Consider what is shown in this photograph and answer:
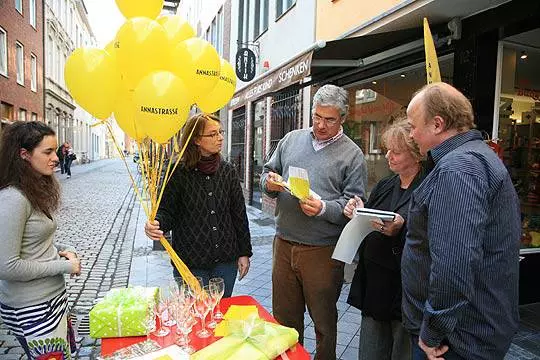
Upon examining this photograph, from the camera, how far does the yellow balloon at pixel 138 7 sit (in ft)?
7.29

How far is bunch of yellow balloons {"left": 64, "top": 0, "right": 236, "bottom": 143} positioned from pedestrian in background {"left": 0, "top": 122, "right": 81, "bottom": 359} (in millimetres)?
434

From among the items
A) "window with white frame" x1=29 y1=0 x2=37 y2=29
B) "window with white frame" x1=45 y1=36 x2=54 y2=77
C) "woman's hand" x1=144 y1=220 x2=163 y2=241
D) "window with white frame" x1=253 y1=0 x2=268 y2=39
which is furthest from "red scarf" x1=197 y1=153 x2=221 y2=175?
"window with white frame" x1=45 y1=36 x2=54 y2=77

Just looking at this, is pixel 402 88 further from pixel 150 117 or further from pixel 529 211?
pixel 150 117

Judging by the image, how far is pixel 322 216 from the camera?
7.97 feet

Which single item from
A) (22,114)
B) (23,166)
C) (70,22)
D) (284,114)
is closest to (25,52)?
(22,114)

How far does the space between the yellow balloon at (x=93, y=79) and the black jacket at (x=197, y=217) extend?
2.19 ft

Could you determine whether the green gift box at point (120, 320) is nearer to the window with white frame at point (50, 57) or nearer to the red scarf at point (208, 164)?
the red scarf at point (208, 164)

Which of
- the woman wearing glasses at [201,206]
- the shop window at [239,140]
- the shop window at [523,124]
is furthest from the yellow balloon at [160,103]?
the shop window at [239,140]

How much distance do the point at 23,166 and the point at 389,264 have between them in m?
2.04

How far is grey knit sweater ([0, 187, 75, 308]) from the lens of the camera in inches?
78.1

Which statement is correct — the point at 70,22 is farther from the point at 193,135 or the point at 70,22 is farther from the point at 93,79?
the point at 93,79

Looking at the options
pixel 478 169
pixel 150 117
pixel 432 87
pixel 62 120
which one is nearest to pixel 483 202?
pixel 478 169

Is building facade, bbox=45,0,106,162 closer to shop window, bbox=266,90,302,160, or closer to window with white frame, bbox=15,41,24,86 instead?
window with white frame, bbox=15,41,24,86

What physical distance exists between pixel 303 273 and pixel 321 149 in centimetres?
80
